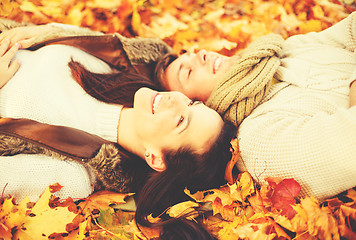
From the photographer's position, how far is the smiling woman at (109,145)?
68.7 inches

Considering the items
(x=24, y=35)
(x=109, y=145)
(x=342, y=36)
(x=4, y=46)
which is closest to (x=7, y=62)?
(x=4, y=46)

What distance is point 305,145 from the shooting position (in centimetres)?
153

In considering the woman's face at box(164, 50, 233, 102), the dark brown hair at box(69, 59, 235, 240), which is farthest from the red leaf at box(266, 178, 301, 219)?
the woman's face at box(164, 50, 233, 102)

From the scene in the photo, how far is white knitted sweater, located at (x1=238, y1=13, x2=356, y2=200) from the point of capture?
1442mm

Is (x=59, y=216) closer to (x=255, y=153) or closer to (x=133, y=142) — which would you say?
(x=133, y=142)

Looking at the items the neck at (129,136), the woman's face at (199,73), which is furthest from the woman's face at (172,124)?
the woman's face at (199,73)

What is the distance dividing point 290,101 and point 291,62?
430mm

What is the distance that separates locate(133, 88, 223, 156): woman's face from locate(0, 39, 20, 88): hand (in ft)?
3.15

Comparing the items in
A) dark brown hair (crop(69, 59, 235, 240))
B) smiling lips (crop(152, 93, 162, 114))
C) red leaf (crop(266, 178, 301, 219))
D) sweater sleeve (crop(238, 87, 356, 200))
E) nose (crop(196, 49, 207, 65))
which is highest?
nose (crop(196, 49, 207, 65))

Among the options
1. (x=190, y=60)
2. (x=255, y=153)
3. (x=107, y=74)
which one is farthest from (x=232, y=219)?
(x=107, y=74)

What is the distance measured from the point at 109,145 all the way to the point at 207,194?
31.1 inches

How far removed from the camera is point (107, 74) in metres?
2.39

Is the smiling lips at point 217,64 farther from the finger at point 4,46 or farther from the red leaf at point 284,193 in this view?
the finger at point 4,46

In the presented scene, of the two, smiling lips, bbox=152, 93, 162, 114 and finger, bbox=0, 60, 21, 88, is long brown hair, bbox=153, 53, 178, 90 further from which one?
finger, bbox=0, 60, 21, 88
